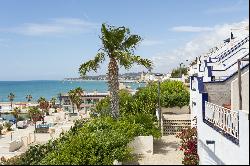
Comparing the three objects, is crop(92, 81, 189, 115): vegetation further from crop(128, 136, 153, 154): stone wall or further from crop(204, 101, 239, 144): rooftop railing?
crop(204, 101, 239, 144): rooftop railing

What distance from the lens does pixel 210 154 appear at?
561 inches

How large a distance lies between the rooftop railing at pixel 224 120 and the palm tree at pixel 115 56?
8.08m

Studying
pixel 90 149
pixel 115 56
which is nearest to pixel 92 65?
pixel 115 56

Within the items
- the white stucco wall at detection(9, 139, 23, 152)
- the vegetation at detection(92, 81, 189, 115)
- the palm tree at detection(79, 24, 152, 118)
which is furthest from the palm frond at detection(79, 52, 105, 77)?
the white stucco wall at detection(9, 139, 23, 152)

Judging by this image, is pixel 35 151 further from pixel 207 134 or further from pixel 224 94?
pixel 224 94

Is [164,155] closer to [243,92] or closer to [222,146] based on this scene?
[243,92]

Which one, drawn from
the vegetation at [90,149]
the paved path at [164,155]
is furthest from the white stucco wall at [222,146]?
the vegetation at [90,149]

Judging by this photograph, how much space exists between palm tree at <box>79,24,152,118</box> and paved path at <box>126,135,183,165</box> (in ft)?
11.5

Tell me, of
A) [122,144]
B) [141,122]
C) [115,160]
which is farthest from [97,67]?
[115,160]

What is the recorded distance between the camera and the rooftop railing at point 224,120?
1198cm

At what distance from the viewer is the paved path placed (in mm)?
18497

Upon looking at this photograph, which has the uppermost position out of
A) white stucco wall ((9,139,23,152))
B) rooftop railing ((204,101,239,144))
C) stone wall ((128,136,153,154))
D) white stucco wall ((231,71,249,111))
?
white stucco wall ((231,71,249,111))

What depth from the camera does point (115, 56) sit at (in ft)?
77.4

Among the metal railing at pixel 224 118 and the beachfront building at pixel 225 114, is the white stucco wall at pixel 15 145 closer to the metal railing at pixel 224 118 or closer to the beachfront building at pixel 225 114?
the beachfront building at pixel 225 114
